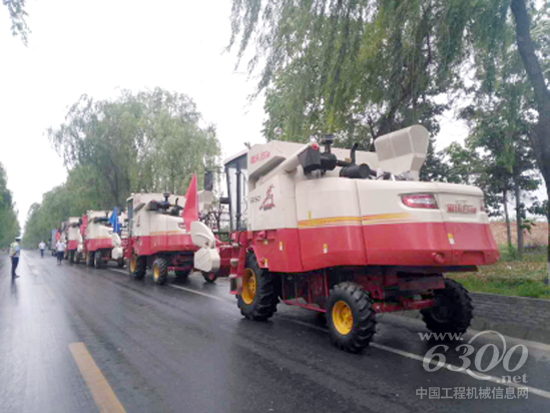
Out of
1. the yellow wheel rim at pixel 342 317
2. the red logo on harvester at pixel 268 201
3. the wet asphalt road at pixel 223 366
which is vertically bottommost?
the wet asphalt road at pixel 223 366

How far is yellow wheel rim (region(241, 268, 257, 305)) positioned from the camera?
7928 mm

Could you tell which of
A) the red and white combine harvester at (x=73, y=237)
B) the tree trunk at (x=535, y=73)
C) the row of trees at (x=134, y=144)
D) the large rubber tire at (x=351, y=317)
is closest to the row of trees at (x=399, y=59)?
the tree trunk at (x=535, y=73)

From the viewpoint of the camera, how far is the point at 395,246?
5258mm

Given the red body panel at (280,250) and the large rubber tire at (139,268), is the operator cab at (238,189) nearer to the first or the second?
the red body panel at (280,250)

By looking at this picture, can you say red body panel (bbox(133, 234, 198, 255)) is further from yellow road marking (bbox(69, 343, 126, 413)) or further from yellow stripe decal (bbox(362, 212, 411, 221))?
yellow stripe decal (bbox(362, 212, 411, 221))

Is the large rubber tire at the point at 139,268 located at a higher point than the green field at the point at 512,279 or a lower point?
higher

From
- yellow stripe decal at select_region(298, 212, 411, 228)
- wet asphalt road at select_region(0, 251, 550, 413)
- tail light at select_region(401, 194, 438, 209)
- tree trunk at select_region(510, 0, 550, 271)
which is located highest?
tree trunk at select_region(510, 0, 550, 271)

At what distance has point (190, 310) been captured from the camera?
882 centimetres

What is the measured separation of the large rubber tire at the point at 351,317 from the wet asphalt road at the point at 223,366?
182 millimetres

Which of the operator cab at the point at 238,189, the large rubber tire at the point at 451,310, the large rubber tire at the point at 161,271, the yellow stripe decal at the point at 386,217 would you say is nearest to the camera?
the yellow stripe decal at the point at 386,217

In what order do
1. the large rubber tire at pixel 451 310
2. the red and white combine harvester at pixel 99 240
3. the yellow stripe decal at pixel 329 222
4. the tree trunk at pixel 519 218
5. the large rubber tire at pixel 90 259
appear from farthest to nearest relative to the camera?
the large rubber tire at pixel 90 259 → the red and white combine harvester at pixel 99 240 → the tree trunk at pixel 519 218 → the large rubber tire at pixel 451 310 → the yellow stripe decal at pixel 329 222

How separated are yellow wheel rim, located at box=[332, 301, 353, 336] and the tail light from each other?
1647mm

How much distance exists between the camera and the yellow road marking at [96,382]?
3893 mm

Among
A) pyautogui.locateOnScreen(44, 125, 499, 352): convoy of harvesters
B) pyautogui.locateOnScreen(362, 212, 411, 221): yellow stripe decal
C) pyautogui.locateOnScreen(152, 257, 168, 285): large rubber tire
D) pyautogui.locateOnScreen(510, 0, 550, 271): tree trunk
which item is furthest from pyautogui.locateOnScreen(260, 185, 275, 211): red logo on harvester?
pyautogui.locateOnScreen(152, 257, 168, 285): large rubber tire
